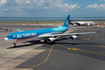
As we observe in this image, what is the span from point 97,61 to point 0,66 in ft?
52.2

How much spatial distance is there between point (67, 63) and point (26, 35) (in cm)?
1680

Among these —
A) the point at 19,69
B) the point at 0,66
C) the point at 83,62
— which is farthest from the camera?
the point at 83,62

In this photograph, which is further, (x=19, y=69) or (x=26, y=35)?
(x=26, y=35)

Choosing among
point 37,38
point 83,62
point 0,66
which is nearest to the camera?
point 0,66

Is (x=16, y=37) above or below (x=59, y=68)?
above

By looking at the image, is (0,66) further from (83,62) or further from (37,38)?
(37,38)

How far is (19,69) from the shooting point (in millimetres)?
17203

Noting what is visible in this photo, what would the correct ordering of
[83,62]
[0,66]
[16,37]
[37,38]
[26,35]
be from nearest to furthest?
[0,66] < [83,62] < [16,37] < [26,35] < [37,38]

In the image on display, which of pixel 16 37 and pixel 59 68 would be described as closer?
pixel 59 68

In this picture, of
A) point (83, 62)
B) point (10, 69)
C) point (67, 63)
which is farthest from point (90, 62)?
point (10, 69)

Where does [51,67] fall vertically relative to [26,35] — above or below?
below

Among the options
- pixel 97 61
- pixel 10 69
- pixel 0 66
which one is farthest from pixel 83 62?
pixel 0 66

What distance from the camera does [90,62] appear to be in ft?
64.7

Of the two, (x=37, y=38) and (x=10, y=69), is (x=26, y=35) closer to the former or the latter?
(x=37, y=38)
